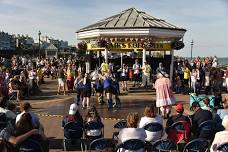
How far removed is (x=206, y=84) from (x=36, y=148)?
18.1 m

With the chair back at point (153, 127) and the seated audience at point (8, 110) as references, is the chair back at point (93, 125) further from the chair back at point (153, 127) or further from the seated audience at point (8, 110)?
the seated audience at point (8, 110)

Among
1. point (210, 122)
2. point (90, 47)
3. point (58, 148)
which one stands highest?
point (90, 47)

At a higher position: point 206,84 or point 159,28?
point 159,28

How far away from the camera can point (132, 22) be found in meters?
25.9

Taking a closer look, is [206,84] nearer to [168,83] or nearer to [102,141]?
[168,83]

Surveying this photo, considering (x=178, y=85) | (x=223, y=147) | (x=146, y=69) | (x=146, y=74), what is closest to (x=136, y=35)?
(x=146, y=69)

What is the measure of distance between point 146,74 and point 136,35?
224 cm

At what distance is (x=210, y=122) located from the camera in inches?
403

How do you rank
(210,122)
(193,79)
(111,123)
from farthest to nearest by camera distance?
(193,79)
(111,123)
(210,122)

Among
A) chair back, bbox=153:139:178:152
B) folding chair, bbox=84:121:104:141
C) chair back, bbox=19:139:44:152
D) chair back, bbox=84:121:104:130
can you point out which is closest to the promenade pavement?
folding chair, bbox=84:121:104:141

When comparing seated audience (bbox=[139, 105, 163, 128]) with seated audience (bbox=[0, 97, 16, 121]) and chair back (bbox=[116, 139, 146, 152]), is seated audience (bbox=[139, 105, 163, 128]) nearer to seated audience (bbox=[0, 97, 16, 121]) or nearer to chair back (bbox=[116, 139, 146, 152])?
chair back (bbox=[116, 139, 146, 152])

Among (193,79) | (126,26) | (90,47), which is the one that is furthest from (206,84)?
(90,47)

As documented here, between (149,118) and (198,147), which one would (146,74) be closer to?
(149,118)

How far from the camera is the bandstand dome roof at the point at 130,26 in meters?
24.9
